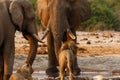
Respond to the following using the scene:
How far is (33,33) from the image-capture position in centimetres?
1320

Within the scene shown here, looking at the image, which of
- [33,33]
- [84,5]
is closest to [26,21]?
[33,33]

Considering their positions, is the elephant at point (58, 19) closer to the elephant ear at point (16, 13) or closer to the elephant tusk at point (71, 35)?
the elephant tusk at point (71, 35)

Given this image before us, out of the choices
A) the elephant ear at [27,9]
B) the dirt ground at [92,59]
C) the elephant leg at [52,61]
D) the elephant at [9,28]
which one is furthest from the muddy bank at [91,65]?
the elephant at [9,28]

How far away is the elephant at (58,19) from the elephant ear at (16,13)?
6.65 ft

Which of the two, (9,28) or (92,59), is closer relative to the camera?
(9,28)

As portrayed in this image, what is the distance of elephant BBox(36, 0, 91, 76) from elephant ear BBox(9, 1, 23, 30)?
2027 millimetres

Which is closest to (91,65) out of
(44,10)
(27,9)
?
(44,10)

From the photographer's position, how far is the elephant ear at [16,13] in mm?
12750

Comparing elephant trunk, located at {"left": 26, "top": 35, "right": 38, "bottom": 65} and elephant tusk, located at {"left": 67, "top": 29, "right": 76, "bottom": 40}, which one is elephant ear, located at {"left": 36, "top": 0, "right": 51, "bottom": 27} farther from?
elephant trunk, located at {"left": 26, "top": 35, "right": 38, "bottom": 65}

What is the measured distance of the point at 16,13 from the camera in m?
12.8

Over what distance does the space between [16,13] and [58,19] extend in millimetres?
2408

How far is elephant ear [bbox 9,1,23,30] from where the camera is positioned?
12.8 metres

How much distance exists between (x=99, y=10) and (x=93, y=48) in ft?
66.5

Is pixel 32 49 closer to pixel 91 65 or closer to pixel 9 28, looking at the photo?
pixel 9 28
